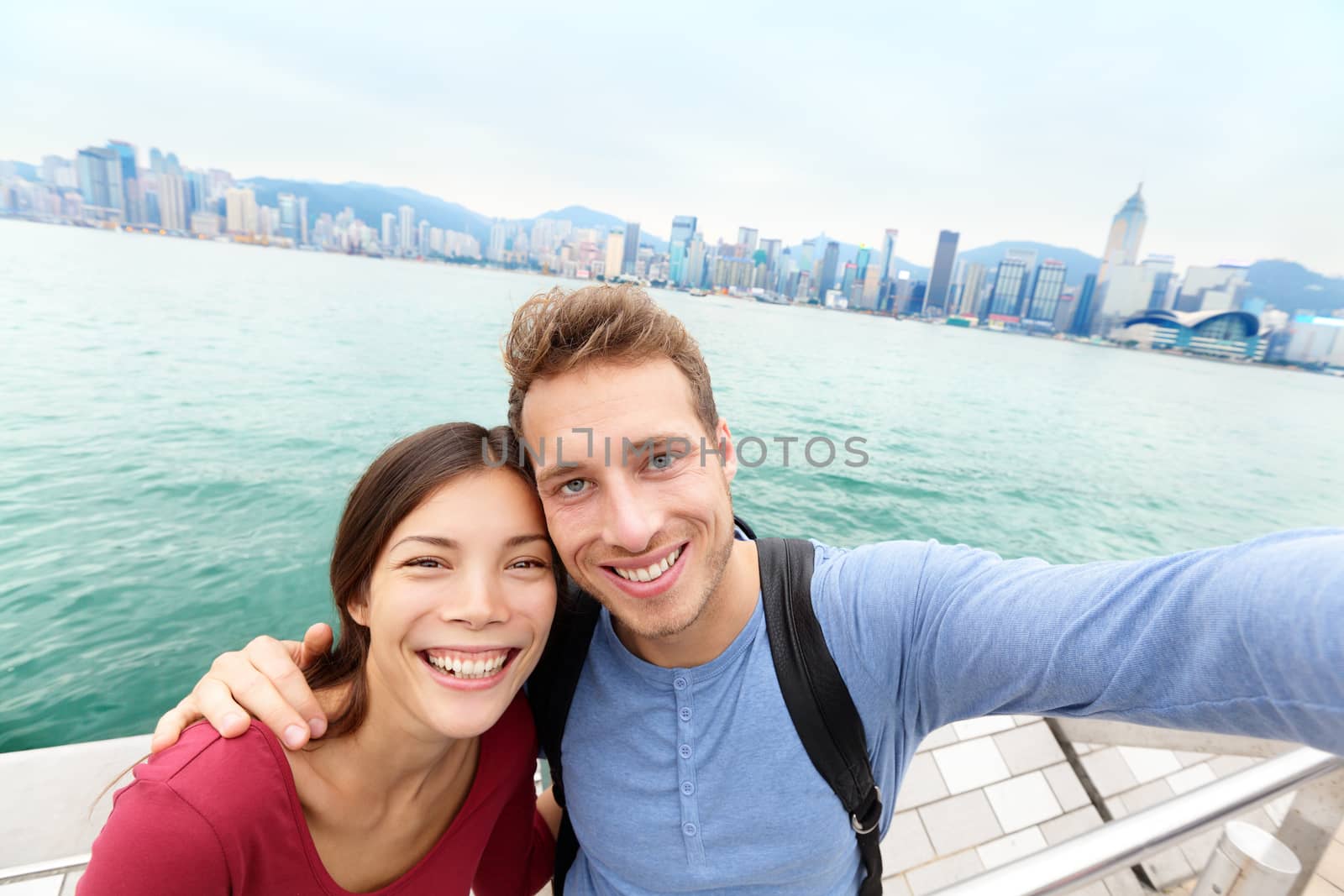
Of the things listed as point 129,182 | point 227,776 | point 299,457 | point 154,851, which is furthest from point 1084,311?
point 129,182

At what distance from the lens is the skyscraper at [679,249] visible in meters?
83.9

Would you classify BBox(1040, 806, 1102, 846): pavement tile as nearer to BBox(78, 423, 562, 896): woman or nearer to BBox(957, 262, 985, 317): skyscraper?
BBox(78, 423, 562, 896): woman

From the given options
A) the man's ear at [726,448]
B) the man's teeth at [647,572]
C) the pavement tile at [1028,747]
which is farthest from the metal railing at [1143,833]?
the pavement tile at [1028,747]

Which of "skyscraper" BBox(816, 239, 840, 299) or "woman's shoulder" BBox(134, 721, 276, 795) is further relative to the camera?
"skyscraper" BBox(816, 239, 840, 299)

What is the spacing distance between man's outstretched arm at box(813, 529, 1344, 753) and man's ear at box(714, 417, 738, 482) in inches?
15.8

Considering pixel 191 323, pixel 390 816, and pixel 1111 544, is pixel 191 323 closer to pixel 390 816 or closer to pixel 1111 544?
pixel 390 816

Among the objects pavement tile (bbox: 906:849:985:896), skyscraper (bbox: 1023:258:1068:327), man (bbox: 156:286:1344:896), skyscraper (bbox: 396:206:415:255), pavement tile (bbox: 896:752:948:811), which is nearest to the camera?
man (bbox: 156:286:1344:896)

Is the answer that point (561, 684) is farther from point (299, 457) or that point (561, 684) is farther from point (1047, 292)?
point (1047, 292)

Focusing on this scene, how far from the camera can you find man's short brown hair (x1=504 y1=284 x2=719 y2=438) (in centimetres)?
159

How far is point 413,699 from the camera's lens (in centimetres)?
143

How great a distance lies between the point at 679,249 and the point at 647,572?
8841 cm

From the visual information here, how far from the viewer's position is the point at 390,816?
152cm

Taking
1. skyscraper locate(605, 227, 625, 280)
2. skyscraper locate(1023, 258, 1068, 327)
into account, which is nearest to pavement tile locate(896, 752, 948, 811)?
skyscraper locate(605, 227, 625, 280)

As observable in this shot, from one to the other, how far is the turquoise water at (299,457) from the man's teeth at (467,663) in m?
4.70
